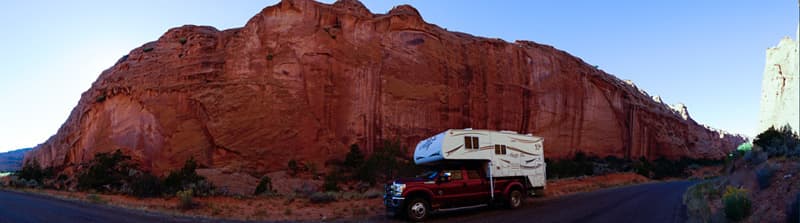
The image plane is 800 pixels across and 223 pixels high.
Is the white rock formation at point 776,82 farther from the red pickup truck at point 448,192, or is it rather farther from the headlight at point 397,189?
the headlight at point 397,189

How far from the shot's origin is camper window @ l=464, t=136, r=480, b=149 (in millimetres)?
14490

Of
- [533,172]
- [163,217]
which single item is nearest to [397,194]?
[533,172]

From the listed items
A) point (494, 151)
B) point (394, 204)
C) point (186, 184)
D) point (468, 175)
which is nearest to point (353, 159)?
point (186, 184)

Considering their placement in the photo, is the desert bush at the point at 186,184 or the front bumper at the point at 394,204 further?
the desert bush at the point at 186,184

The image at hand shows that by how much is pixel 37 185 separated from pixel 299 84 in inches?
770

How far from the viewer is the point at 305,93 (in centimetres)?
3659

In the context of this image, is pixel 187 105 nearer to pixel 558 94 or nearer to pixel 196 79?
pixel 196 79

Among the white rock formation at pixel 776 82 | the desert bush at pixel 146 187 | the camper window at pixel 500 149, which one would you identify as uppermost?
the white rock formation at pixel 776 82

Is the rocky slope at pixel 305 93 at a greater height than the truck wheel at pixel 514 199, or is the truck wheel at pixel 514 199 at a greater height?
the rocky slope at pixel 305 93

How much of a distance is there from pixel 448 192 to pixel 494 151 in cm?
260

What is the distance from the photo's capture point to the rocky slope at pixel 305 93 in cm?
3369

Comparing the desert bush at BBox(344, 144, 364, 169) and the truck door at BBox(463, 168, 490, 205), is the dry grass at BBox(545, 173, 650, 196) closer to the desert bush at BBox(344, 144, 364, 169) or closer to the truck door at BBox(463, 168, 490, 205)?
the truck door at BBox(463, 168, 490, 205)

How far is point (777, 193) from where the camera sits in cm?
825

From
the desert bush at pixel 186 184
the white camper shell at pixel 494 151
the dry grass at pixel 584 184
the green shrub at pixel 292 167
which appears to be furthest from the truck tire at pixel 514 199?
the green shrub at pixel 292 167
